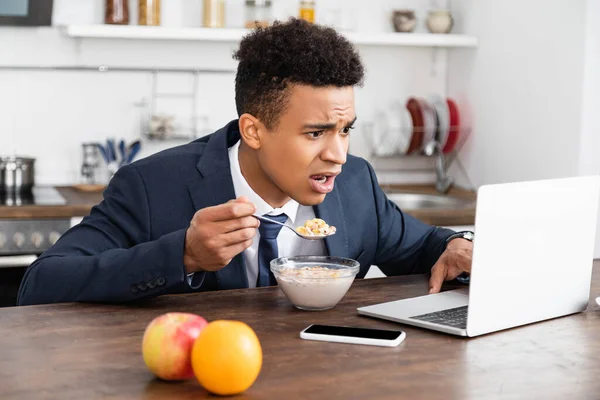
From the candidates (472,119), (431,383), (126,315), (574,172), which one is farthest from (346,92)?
(472,119)

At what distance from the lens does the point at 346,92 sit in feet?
6.36

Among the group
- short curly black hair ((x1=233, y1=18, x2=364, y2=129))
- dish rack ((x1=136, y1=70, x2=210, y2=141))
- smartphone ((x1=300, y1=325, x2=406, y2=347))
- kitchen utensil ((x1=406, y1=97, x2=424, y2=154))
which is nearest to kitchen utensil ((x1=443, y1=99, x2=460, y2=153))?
kitchen utensil ((x1=406, y1=97, x2=424, y2=154))

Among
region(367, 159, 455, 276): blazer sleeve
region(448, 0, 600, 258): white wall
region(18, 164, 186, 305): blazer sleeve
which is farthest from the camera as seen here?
region(448, 0, 600, 258): white wall

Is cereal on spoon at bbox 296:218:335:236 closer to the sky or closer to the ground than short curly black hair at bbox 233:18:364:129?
closer to the ground

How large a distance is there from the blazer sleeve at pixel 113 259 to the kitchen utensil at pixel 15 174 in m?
1.53

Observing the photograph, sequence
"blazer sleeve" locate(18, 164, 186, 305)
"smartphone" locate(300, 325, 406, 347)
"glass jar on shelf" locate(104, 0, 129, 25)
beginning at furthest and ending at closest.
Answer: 1. "glass jar on shelf" locate(104, 0, 129, 25)
2. "blazer sleeve" locate(18, 164, 186, 305)
3. "smartphone" locate(300, 325, 406, 347)

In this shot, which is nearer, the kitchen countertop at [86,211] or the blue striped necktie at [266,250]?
the blue striped necktie at [266,250]

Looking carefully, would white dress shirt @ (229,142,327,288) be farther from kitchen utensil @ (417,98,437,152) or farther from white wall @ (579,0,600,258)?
kitchen utensil @ (417,98,437,152)

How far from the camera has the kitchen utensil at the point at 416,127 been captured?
13.4 ft

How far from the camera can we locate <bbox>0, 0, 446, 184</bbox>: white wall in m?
3.74

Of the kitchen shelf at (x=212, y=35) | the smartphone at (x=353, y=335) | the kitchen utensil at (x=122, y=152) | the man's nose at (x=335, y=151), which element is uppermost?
the kitchen shelf at (x=212, y=35)

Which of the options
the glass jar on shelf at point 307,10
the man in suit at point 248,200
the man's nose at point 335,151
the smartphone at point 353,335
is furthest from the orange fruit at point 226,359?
the glass jar on shelf at point 307,10

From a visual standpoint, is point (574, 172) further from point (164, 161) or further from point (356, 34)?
point (164, 161)

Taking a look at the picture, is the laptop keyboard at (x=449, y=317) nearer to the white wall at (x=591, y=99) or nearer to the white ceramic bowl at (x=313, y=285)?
the white ceramic bowl at (x=313, y=285)
